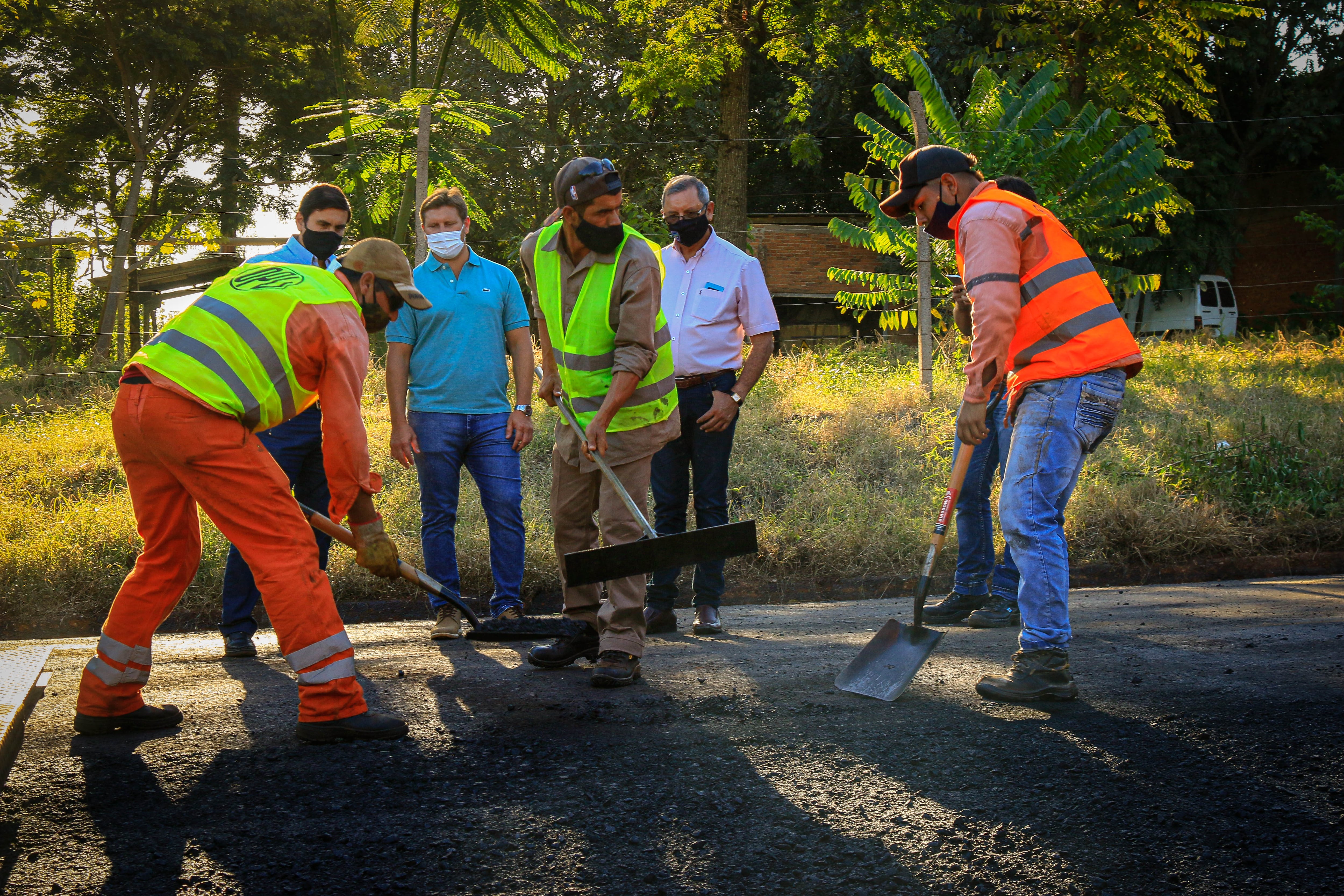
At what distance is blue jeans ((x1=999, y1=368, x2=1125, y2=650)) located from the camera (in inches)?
148

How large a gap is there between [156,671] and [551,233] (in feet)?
8.72

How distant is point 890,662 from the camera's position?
3.88 meters

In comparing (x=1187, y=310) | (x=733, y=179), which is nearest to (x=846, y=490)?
(x=733, y=179)

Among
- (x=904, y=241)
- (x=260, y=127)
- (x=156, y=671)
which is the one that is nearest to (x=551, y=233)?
(x=156, y=671)

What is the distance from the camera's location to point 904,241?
13.1 metres

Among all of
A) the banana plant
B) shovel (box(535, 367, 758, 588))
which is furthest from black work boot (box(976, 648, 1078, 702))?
the banana plant

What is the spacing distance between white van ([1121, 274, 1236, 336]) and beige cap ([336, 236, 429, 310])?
899 inches

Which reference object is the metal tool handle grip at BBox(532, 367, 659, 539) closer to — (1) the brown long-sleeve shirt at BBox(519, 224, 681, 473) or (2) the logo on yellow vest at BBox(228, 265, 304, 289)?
(1) the brown long-sleeve shirt at BBox(519, 224, 681, 473)

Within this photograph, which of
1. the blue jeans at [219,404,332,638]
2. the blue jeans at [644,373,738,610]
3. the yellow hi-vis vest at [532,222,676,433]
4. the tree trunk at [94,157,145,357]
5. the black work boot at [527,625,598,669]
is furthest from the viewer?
the tree trunk at [94,157,145,357]

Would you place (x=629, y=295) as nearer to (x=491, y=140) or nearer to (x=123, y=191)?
(x=491, y=140)

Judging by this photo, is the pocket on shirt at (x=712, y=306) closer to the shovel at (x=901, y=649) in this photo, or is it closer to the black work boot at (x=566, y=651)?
the shovel at (x=901, y=649)

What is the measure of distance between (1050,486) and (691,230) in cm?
251

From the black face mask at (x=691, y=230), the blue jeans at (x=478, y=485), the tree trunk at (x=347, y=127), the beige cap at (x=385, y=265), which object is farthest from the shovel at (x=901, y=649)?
the tree trunk at (x=347, y=127)

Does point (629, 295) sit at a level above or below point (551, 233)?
below
